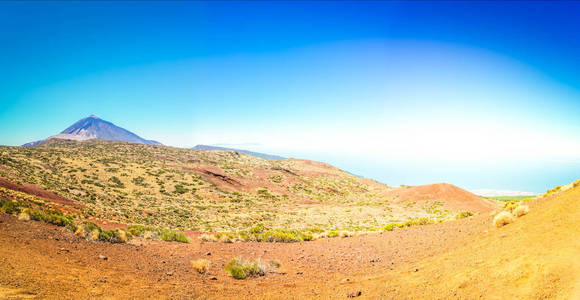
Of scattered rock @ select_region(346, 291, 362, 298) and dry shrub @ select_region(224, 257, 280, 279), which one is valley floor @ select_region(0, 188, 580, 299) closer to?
scattered rock @ select_region(346, 291, 362, 298)

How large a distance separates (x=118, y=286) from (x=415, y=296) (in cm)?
826

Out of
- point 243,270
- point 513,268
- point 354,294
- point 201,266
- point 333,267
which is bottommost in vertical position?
point 201,266

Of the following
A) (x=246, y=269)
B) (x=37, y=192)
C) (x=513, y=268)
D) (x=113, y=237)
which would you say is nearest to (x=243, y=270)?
(x=246, y=269)

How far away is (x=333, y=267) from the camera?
10125mm

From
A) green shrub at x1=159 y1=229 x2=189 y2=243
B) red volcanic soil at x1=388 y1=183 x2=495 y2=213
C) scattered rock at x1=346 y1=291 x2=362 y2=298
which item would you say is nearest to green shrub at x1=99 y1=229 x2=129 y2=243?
green shrub at x1=159 y1=229 x2=189 y2=243

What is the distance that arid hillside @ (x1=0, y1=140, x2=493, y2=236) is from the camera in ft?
76.9

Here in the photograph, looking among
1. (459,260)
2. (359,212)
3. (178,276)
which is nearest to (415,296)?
(459,260)

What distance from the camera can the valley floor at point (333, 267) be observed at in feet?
18.3

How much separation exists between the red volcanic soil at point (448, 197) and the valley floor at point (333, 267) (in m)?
31.7

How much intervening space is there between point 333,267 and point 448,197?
39927 millimetres

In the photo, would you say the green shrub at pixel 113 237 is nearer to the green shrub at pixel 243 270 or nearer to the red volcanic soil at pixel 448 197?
the green shrub at pixel 243 270

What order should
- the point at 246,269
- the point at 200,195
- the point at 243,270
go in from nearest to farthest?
the point at 243,270 → the point at 246,269 → the point at 200,195

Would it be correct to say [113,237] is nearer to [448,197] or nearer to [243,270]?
[243,270]

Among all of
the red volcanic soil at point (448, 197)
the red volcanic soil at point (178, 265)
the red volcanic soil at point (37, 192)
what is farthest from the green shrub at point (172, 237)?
the red volcanic soil at point (448, 197)
